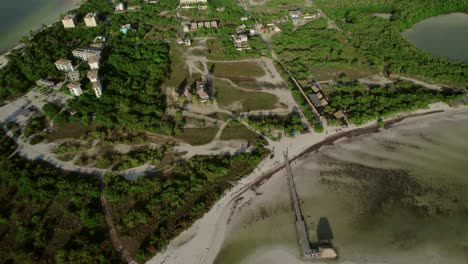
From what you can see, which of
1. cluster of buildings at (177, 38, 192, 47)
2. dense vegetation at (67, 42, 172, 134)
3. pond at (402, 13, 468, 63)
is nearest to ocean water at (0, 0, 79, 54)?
dense vegetation at (67, 42, 172, 134)

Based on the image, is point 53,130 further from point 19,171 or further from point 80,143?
point 19,171

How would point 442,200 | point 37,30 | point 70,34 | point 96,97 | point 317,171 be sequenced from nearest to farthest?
point 442,200 < point 317,171 < point 96,97 < point 70,34 < point 37,30

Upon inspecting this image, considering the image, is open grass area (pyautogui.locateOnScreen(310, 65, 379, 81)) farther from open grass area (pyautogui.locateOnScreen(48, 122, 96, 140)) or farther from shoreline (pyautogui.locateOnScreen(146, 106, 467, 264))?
open grass area (pyautogui.locateOnScreen(48, 122, 96, 140))

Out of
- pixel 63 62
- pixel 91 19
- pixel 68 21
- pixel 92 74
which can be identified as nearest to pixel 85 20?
pixel 91 19

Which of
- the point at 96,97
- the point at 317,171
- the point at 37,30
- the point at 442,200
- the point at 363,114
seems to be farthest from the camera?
the point at 37,30

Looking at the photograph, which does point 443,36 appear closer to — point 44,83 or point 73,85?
point 73,85

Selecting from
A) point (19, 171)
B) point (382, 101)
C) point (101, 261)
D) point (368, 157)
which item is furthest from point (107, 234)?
point (382, 101)
